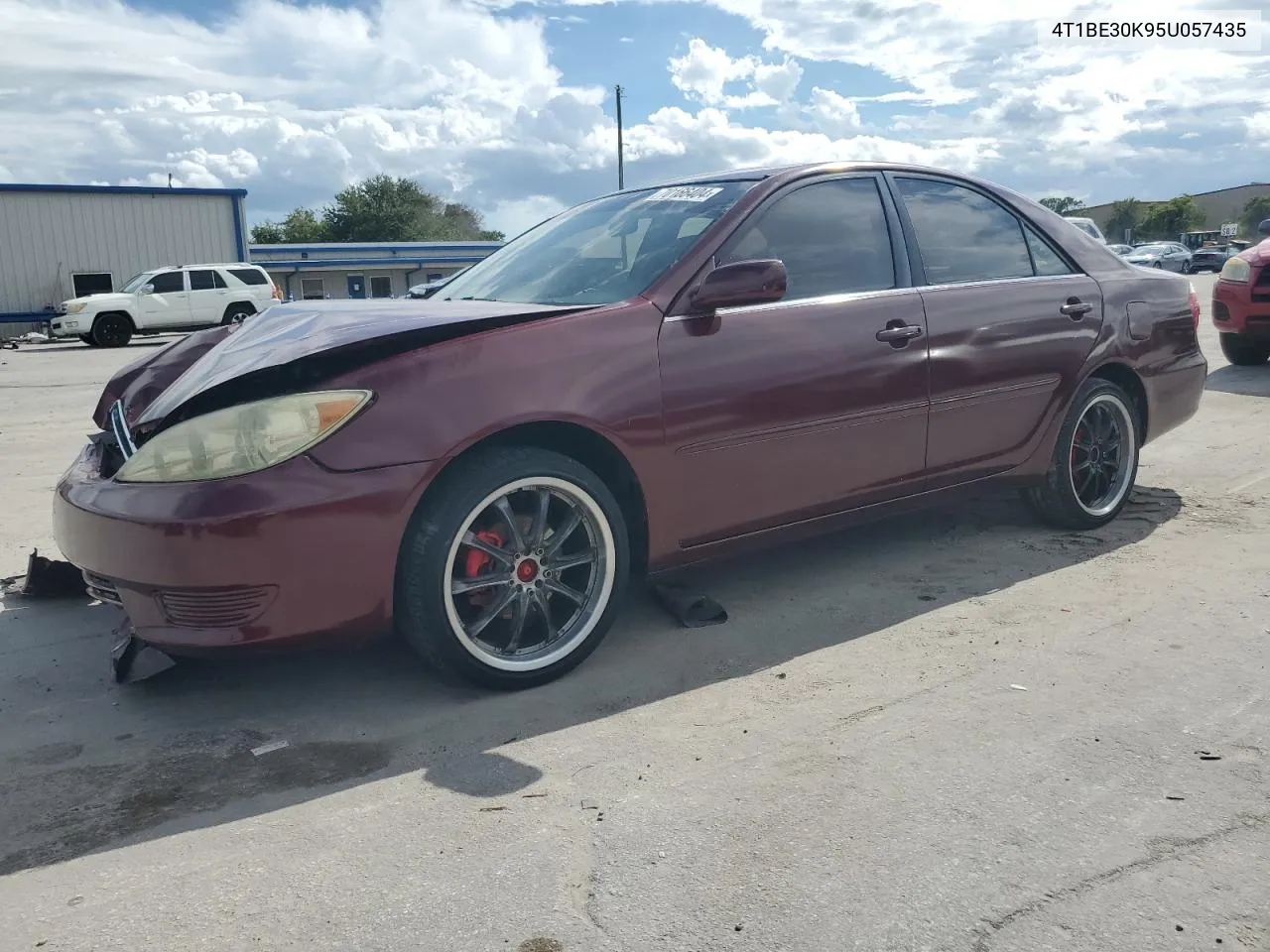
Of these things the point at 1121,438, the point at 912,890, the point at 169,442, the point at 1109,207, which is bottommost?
the point at 912,890

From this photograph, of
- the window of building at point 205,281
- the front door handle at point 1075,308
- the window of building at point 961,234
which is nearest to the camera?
the window of building at point 961,234

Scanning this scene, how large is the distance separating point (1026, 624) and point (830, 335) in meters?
1.21

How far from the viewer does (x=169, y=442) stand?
2979 millimetres

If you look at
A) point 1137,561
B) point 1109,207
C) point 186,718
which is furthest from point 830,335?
point 1109,207

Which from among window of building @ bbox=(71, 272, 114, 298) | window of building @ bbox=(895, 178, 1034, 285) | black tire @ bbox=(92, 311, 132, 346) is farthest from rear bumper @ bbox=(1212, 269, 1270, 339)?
window of building @ bbox=(71, 272, 114, 298)

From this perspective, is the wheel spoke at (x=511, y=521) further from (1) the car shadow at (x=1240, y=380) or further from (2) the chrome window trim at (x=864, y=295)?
(1) the car shadow at (x=1240, y=380)

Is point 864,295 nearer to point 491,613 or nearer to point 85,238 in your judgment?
point 491,613

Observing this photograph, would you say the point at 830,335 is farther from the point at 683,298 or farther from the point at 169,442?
the point at 169,442

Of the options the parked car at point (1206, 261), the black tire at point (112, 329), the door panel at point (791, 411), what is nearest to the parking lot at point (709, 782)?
the door panel at point (791, 411)

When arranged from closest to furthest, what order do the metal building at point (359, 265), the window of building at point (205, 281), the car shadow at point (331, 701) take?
the car shadow at point (331, 701) < the window of building at point (205, 281) < the metal building at point (359, 265)

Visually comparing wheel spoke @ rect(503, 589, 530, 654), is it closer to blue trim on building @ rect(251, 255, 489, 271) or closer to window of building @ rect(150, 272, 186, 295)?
window of building @ rect(150, 272, 186, 295)

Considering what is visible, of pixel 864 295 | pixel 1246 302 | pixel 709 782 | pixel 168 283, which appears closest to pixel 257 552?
A: pixel 709 782

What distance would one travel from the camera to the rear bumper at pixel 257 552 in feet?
9.19

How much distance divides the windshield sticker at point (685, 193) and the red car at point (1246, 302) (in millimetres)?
7070
